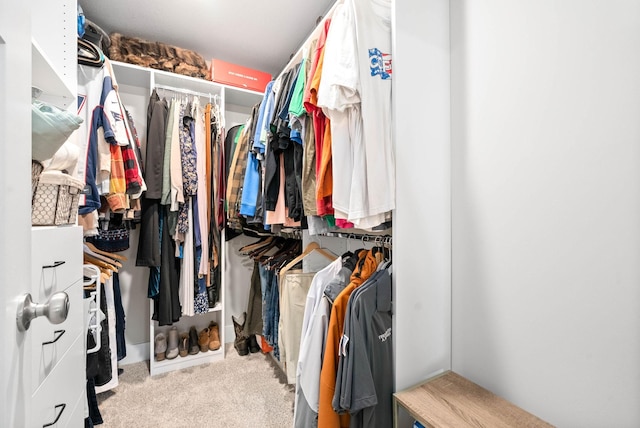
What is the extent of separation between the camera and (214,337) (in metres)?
2.28

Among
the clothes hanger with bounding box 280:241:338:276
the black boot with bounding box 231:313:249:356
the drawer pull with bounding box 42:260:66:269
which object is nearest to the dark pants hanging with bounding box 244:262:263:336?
the black boot with bounding box 231:313:249:356

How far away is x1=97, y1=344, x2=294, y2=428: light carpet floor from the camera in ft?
5.09

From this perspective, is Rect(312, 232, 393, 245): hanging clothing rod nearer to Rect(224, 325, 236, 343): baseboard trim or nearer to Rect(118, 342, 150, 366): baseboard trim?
Rect(224, 325, 236, 343): baseboard trim

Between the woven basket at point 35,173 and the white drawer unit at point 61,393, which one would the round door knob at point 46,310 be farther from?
the woven basket at point 35,173

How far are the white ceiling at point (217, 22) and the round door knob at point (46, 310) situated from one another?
6.52ft

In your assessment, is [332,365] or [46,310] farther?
[332,365]

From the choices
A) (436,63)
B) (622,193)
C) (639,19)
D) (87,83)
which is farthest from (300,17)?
(622,193)

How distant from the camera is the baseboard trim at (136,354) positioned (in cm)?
221

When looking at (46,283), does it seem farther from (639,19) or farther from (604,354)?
(639,19)

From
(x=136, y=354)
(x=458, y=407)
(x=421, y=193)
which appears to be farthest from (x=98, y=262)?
(x=458, y=407)

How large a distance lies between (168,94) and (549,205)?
2.63m

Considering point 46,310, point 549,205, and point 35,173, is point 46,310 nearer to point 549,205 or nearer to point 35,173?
point 35,173

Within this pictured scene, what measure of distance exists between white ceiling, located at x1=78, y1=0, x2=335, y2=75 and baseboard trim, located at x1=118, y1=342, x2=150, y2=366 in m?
2.48

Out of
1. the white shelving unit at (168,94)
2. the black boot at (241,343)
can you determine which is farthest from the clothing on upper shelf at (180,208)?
the black boot at (241,343)
